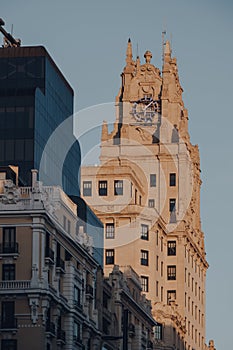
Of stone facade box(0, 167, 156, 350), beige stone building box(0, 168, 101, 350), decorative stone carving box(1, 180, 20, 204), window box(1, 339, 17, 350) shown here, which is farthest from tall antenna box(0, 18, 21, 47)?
window box(1, 339, 17, 350)

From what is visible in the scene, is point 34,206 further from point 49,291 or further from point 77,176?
point 77,176

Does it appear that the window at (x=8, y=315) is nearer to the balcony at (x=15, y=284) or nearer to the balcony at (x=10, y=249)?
the balcony at (x=15, y=284)

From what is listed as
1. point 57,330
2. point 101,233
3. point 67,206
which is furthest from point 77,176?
point 57,330

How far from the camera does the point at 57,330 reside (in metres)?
142

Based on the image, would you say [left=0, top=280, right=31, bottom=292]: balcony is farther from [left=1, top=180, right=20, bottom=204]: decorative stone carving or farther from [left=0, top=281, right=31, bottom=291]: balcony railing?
[left=1, top=180, right=20, bottom=204]: decorative stone carving

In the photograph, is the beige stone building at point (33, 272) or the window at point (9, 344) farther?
the beige stone building at point (33, 272)

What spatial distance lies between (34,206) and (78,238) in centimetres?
1589

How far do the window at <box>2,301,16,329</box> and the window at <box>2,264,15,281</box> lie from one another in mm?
2288

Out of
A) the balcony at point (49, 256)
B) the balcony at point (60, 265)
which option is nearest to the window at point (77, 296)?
the balcony at point (60, 265)

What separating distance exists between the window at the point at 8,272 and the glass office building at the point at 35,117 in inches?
481

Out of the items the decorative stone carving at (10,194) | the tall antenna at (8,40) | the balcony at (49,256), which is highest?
the tall antenna at (8,40)

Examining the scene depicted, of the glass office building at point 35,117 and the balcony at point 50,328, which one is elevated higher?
the glass office building at point 35,117

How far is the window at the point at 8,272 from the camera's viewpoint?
138 metres

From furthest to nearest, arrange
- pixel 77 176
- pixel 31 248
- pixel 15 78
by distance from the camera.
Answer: pixel 77 176, pixel 15 78, pixel 31 248
